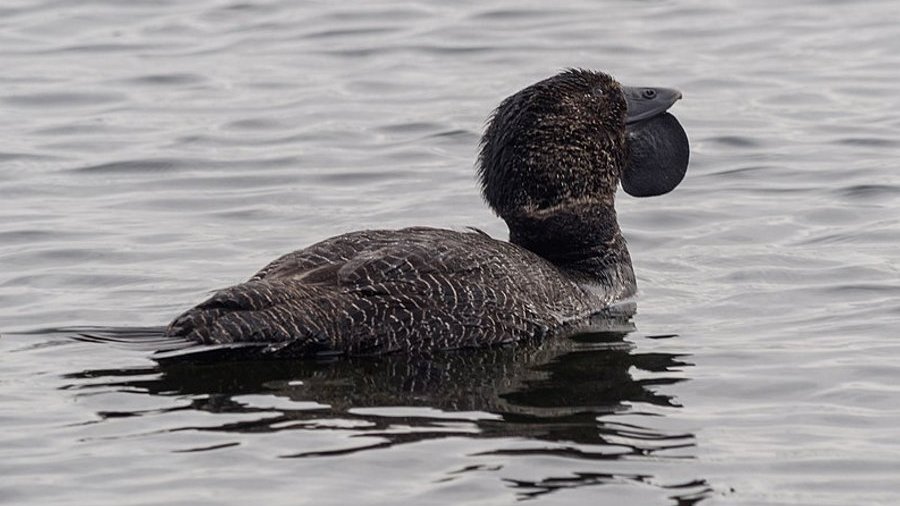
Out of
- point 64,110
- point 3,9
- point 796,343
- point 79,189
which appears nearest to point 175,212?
point 79,189

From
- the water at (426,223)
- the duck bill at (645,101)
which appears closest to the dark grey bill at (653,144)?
the duck bill at (645,101)

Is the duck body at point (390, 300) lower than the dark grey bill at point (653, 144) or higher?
lower

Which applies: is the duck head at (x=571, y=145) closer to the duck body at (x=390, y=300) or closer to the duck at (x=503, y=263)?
the duck at (x=503, y=263)

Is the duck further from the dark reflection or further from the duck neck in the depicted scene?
the dark reflection

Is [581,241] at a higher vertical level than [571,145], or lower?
lower

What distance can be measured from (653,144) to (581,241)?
2.63 feet

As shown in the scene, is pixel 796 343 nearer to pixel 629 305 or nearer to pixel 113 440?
pixel 629 305

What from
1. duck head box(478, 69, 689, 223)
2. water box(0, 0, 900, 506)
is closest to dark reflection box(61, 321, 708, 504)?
water box(0, 0, 900, 506)

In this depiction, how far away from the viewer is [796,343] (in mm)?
10688

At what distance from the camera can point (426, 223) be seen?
1373 cm

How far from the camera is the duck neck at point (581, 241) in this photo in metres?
11.6

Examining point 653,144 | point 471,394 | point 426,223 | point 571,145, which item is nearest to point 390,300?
point 471,394

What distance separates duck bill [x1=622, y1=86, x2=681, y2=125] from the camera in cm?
1188

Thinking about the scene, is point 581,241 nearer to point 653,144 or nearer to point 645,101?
point 653,144
